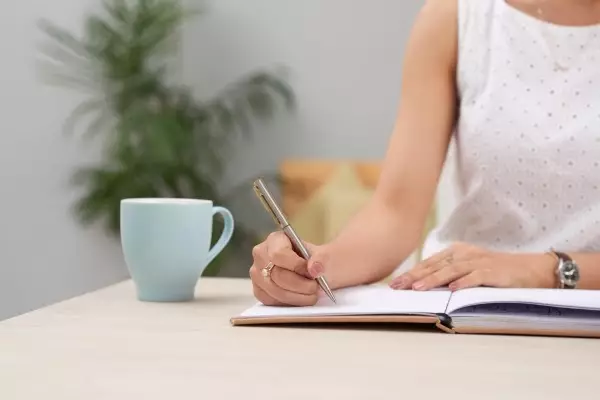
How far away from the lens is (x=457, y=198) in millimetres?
Result: 1371

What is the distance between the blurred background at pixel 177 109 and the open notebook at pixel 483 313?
1675mm

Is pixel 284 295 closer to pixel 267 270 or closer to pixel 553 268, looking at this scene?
pixel 267 270

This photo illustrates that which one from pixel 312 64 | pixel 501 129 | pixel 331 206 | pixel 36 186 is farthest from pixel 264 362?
pixel 36 186

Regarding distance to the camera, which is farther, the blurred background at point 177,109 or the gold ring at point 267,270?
the blurred background at point 177,109

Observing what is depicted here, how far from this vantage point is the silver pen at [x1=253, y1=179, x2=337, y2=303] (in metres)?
0.85

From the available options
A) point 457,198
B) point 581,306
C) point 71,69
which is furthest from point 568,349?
point 71,69

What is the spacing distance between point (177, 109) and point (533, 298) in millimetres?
1876

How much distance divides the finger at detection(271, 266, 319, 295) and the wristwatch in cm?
33

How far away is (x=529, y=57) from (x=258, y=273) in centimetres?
63

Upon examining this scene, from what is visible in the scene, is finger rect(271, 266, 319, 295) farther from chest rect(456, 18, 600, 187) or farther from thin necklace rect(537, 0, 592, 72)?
thin necklace rect(537, 0, 592, 72)

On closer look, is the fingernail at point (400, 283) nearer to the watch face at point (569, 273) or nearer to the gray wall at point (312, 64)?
the watch face at point (569, 273)

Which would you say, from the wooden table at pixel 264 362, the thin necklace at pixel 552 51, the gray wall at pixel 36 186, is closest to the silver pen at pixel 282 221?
the wooden table at pixel 264 362

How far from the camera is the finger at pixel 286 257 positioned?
0.88m

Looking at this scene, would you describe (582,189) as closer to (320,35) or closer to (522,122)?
(522,122)
